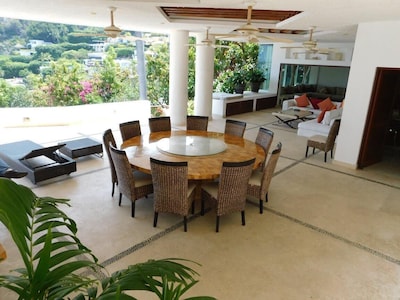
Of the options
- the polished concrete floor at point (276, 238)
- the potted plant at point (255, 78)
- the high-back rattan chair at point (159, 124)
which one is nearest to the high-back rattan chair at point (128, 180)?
the polished concrete floor at point (276, 238)

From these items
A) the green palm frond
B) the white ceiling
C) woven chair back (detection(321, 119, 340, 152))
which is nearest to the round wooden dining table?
the white ceiling

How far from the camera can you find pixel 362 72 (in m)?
5.68

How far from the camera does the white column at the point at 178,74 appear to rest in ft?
27.9

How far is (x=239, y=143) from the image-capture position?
5.01m

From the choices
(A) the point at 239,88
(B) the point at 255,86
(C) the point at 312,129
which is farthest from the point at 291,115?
(B) the point at 255,86

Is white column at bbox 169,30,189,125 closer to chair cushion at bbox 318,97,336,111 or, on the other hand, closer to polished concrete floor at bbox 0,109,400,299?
polished concrete floor at bbox 0,109,400,299

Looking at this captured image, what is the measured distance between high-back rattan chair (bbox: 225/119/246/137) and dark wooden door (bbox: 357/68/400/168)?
8.04 feet

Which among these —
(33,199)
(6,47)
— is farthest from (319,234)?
(6,47)

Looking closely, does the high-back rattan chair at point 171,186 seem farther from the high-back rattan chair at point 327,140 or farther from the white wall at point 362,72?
the white wall at point 362,72

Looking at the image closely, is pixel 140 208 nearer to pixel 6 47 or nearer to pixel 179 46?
pixel 179 46

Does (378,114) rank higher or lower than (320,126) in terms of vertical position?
higher

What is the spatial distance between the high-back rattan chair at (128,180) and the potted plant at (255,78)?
928 cm

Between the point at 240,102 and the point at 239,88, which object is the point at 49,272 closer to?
the point at 240,102

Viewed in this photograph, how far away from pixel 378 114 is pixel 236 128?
113 inches
